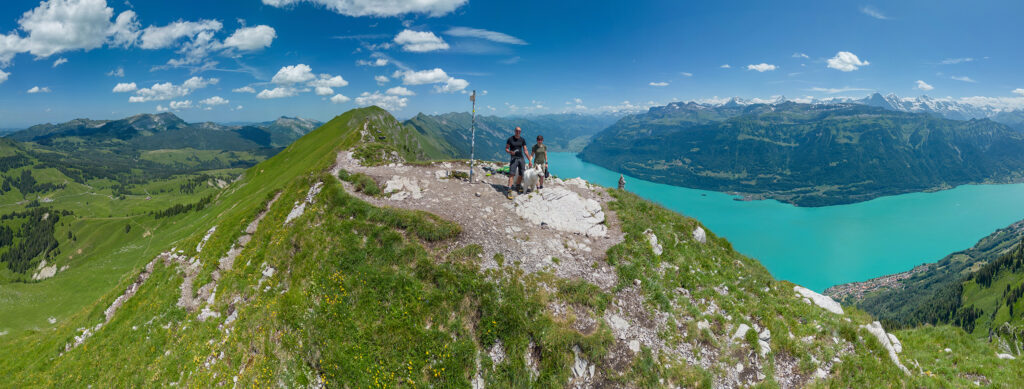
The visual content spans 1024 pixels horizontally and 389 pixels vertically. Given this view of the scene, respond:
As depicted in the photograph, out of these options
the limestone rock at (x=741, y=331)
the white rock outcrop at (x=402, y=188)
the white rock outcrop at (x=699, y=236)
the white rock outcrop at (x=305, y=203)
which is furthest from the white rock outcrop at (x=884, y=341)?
the white rock outcrop at (x=305, y=203)

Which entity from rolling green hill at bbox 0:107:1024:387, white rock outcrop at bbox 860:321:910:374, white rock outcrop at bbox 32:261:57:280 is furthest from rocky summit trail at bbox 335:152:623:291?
white rock outcrop at bbox 32:261:57:280

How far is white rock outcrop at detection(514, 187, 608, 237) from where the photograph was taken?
16906mm

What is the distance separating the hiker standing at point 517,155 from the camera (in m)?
18.3

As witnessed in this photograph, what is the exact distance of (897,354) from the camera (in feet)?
41.3

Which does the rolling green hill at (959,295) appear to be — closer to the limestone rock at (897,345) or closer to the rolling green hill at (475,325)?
the limestone rock at (897,345)

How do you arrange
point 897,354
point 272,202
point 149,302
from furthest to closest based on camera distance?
point 272,202, point 149,302, point 897,354

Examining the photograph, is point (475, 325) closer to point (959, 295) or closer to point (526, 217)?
point (526, 217)

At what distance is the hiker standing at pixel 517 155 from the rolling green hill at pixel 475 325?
5137 millimetres

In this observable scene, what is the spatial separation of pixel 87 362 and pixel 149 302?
126 inches

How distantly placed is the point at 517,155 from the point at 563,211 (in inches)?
156

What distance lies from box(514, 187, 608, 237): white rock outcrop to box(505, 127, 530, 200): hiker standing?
1.04 metres

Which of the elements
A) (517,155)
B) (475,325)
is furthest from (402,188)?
(475,325)

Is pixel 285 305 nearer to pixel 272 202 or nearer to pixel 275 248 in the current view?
pixel 275 248

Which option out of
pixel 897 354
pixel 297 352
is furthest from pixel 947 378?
pixel 297 352
